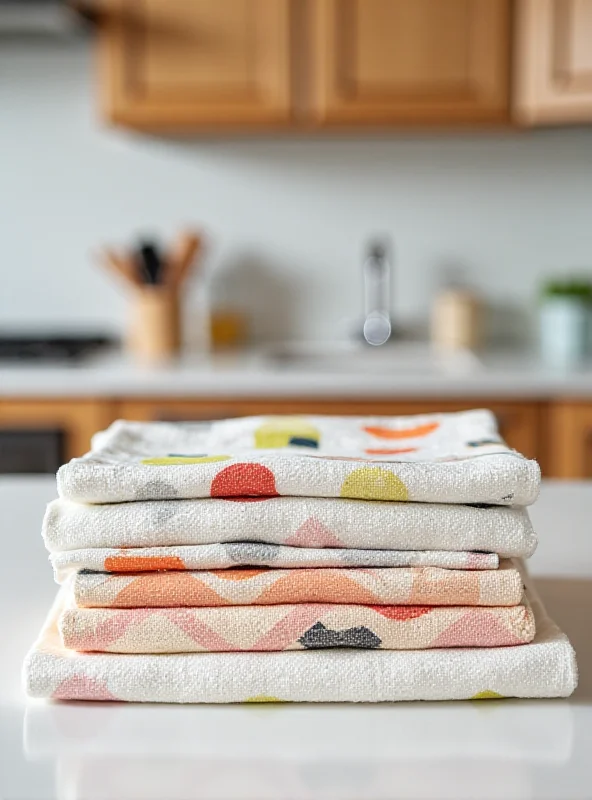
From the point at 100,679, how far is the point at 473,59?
223cm

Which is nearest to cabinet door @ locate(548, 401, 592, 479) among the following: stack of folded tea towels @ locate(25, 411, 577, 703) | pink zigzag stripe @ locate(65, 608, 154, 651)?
stack of folded tea towels @ locate(25, 411, 577, 703)

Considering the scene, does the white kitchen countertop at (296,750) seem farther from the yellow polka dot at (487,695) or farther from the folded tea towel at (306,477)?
the folded tea towel at (306,477)

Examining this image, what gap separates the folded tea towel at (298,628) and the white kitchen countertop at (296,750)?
41mm

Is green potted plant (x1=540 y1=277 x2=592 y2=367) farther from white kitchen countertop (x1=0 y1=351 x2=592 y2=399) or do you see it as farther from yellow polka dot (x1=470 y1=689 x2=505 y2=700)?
yellow polka dot (x1=470 y1=689 x2=505 y2=700)

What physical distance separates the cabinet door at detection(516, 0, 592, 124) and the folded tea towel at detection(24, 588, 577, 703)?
2.08 m

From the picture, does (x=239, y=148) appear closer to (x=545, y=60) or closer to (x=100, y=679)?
(x=545, y=60)

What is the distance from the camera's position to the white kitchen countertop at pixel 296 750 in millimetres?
606

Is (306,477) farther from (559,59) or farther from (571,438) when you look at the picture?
(559,59)

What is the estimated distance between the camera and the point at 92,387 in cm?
246

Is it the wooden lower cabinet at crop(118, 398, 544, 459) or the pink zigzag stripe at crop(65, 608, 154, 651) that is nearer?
the pink zigzag stripe at crop(65, 608, 154, 651)

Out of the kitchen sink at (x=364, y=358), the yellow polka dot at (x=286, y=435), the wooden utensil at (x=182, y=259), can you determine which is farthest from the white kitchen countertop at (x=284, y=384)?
the yellow polka dot at (x=286, y=435)

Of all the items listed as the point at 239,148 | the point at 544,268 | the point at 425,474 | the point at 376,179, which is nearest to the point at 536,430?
the point at 544,268

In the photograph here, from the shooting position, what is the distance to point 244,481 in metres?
0.74

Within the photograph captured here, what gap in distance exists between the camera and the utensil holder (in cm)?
280
